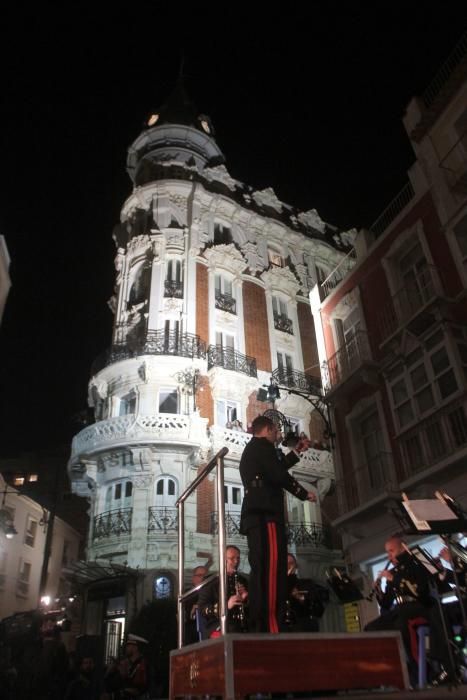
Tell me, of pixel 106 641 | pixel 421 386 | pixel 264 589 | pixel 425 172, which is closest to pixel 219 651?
pixel 264 589

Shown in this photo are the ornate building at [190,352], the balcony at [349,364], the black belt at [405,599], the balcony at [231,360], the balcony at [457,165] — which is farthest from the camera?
the balcony at [231,360]

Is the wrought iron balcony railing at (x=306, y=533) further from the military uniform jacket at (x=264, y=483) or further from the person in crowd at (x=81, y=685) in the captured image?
the military uniform jacket at (x=264, y=483)

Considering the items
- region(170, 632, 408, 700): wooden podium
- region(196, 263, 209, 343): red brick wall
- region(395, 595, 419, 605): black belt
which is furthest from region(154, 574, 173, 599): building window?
region(170, 632, 408, 700): wooden podium

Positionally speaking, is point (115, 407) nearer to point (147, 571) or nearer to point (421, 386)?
point (147, 571)

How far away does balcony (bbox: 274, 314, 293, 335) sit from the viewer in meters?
29.8

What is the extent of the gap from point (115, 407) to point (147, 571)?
24.7 ft

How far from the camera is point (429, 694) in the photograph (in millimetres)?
3318

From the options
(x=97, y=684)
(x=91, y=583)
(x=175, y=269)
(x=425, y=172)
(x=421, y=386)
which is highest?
(x=175, y=269)

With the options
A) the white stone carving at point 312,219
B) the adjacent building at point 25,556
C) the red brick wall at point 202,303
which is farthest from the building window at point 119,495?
the white stone carving at point 312,219

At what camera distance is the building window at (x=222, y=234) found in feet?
102

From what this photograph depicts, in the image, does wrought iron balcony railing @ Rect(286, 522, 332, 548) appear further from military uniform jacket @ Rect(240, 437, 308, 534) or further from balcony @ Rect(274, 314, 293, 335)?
military uniform jacket @ Rect(240, 437, 308, 534)

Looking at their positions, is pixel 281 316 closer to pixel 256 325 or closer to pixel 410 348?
pixel 256 325

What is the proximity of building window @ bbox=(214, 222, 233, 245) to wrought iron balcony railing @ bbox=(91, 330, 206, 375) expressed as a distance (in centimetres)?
808

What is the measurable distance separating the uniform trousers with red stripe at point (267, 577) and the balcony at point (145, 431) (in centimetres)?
1727
